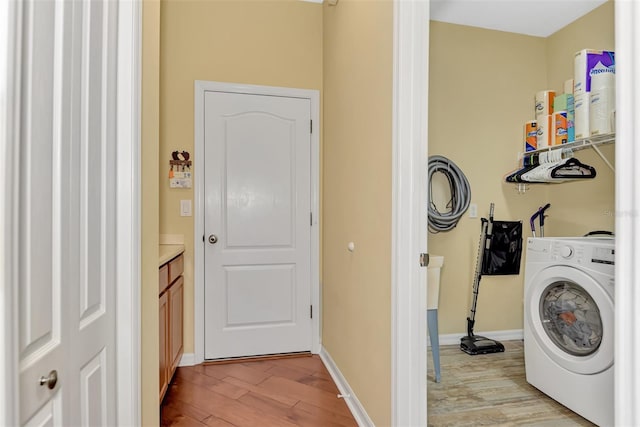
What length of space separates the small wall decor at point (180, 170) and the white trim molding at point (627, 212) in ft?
8.40

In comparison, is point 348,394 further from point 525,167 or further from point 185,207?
point 525,167

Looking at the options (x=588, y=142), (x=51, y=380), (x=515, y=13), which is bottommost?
(x=51, y=380)

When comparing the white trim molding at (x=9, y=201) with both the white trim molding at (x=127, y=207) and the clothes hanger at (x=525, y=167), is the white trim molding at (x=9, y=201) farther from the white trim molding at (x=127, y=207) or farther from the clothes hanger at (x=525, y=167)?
the clothes hanger at (x=525, y=167)

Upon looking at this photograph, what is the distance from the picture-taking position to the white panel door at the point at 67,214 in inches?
30.1

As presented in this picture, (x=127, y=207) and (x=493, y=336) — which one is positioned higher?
(x=127, y=207)

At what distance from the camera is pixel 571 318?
6.92 feet

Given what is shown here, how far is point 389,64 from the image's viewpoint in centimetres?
165

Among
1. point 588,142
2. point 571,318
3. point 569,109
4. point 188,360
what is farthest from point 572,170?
point 188,360

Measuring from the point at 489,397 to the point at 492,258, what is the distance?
121cm

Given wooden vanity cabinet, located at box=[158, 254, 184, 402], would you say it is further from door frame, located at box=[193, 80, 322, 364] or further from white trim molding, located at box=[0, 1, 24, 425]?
white trim molding, located at box=[0, 1, 24, 425]

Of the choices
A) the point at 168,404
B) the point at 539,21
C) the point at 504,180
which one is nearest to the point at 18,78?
the point at 168,404

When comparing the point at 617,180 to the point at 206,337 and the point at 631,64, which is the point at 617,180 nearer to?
the point at 631,64

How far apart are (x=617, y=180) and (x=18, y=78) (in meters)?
1.19

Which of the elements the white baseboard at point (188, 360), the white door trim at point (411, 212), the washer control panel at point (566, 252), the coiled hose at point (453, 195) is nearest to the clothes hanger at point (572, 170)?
the coiled hose at point (453, 195)
